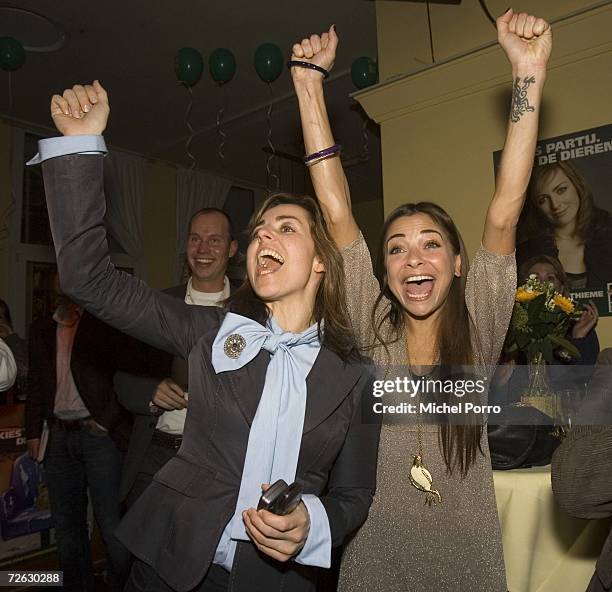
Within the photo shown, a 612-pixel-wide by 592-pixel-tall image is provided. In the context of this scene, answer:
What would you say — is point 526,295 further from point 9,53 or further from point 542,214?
point 9,53

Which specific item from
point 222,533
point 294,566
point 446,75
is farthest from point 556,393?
point 446,75

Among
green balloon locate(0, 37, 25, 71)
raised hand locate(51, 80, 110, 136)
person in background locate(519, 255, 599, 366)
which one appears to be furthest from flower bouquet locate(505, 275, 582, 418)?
green balloon locate(0, 37, 25, 71)

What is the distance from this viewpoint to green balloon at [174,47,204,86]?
131 inches

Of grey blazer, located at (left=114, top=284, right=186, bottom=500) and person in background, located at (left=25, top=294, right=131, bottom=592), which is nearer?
grey blazer, located at (left=114, top=284, right=186, bottom=500)

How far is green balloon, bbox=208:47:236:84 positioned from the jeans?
2.26m

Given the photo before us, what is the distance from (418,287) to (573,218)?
1.64 metres

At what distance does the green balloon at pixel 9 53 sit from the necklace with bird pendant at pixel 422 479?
3.27 m

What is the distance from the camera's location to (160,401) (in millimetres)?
1680

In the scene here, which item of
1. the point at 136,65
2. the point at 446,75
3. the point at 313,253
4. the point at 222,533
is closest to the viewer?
the point at 222,533

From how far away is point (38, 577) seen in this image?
179 centimetres

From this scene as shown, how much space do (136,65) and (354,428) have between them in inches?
148

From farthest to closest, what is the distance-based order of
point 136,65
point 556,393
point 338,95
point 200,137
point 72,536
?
point 200,137 < point 338,95 < point 136,65 < point 72,536 < point 556,393

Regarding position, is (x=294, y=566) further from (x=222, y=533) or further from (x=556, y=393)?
(x=556, y=393)

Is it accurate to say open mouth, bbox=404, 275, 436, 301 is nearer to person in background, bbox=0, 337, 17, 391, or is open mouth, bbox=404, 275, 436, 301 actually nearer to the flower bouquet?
the flower bouquet
